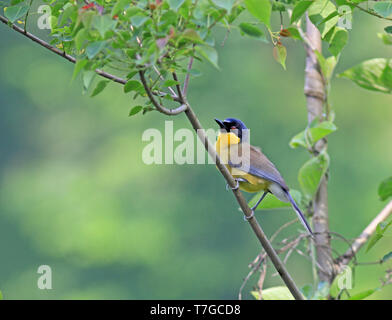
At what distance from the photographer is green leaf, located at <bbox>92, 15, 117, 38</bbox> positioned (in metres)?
1.19

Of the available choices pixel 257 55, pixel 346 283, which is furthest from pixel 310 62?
pixel 257 55

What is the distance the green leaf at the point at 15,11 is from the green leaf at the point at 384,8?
2.90 feet

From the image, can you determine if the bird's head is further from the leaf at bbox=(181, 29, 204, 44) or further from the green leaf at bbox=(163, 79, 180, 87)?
the leaf at bbox=(181, 29, 204, 44)

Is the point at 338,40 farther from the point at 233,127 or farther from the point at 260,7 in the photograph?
the point at 233,127

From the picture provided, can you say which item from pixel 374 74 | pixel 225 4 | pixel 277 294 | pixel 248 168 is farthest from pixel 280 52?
pixel 248 168

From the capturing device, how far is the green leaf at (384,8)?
1524mm

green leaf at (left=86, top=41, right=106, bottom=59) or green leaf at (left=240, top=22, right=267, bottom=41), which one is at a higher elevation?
green leaf at (left=240, top=22, right=267, bottom=41)

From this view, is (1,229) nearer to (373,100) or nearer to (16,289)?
(16,289)

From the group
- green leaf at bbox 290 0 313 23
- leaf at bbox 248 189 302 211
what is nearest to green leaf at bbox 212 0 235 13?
green leaf at bbox 290 0 313 23

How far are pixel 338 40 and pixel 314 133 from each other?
491mm

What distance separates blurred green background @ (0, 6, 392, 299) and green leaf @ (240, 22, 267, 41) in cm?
580

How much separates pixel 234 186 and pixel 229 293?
614cm

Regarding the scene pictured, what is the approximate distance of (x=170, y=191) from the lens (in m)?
7.91
